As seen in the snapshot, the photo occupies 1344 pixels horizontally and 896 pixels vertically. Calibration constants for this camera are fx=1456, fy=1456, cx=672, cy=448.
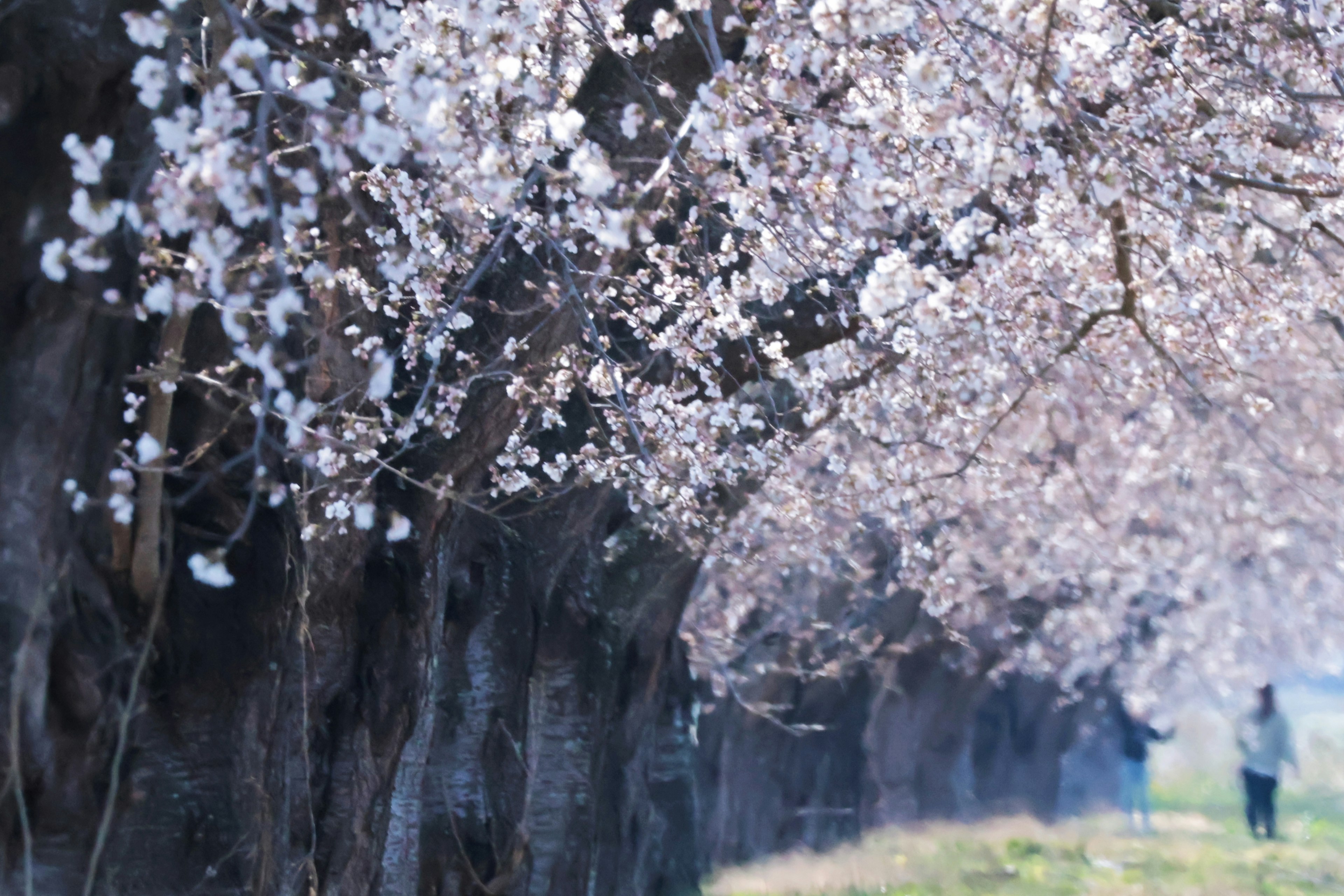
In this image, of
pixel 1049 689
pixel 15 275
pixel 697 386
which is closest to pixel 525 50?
pixel 15 275

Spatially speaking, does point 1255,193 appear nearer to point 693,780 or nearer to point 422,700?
point 422,700

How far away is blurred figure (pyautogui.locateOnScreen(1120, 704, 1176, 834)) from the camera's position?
3416 cm

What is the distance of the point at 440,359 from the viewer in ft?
26.2

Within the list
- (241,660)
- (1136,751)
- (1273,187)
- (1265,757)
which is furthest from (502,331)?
(1136,751)

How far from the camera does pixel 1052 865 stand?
20781mm

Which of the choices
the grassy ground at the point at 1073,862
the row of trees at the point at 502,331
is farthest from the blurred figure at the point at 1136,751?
the row of trees at the point at 502,331

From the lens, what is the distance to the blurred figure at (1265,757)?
2378cm

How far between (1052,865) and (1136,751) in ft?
47.5

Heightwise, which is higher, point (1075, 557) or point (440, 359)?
→ point (1075, 557)

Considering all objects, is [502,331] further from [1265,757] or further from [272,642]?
[1265,757]

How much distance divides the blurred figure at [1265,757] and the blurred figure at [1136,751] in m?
7.44

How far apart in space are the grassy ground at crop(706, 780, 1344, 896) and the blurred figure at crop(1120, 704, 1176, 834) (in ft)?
13.3

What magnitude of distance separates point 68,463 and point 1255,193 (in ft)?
26.7

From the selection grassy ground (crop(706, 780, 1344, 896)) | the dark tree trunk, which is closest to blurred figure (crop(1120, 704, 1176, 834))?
grassy ground (crop(706, 780, 1344, 896))
